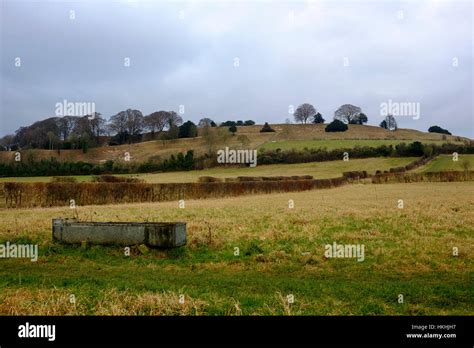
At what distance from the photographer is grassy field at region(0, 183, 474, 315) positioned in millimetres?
7762

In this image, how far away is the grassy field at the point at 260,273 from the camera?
7.76 metres

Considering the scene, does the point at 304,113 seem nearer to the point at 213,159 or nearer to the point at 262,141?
the point at 262,141

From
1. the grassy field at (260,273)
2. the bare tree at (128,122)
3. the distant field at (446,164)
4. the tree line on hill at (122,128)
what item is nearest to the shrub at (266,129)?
the tree line on hill at (122,128)

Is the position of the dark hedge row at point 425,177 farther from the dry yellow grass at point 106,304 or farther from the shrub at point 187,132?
the shrub at point 187,132

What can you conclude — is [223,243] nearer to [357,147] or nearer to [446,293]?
[446,293]

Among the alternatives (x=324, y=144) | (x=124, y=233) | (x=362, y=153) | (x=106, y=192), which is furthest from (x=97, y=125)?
(x=124, y=233)

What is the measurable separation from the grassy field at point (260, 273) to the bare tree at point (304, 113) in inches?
4730

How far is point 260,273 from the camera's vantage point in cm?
1098

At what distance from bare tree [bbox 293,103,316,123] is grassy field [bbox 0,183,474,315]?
120 m

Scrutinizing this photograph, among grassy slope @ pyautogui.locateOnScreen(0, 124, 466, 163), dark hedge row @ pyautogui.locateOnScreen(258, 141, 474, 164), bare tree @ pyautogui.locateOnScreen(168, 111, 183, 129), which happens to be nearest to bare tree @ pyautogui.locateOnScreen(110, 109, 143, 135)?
bare tree @ pyautogui.locateOnScreen(168, 111, 183, 129)

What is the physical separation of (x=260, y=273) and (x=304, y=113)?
426 ft

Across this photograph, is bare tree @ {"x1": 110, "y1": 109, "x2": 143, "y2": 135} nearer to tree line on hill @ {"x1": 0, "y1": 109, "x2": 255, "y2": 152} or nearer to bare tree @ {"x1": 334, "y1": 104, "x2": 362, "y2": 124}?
tree line on hill @ {"x1": 0, "y1": 109, "x2": 255, "y2": 152}

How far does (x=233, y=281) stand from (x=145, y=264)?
12.2 ft
